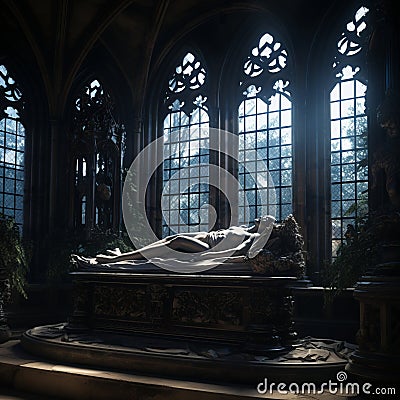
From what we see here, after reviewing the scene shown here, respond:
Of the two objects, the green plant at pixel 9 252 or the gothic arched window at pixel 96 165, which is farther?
the gothic arched window at pixel 96 165

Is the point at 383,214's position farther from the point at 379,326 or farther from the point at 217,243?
the point at 217,243

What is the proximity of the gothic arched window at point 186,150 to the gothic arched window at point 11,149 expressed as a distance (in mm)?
2982

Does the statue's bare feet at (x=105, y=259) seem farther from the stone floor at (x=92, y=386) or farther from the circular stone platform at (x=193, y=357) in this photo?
the stone floor at (x=92, y=386)

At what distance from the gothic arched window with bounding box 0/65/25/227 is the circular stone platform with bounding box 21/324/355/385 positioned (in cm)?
507

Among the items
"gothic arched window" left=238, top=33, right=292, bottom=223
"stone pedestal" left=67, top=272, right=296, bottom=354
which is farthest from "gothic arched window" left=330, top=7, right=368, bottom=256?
"stone pedestal" left=67, top=272, right=296, bottom=354

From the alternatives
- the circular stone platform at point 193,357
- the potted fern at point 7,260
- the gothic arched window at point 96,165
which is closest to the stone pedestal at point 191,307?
the circular stone platform at point 193,357

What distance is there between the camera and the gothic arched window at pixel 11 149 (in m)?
10.8

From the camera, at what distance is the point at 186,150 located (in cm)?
1173

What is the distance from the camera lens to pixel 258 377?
4719mm

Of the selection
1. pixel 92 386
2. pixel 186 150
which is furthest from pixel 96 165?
pixel 92 386

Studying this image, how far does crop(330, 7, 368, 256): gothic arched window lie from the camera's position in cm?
944

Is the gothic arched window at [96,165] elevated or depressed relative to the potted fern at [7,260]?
elevated

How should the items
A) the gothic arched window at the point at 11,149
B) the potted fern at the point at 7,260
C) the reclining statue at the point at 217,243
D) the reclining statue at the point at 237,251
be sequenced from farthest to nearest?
the gothic arched window at the point at 11,149, the potted fern at the point at 7,260, the reclining statue at the point at 217,243, the reclining statue at the point at 237,251

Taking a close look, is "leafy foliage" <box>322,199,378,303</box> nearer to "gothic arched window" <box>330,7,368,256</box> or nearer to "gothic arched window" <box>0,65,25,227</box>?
"gothic arched window" <box>330,7,368,256</box>
